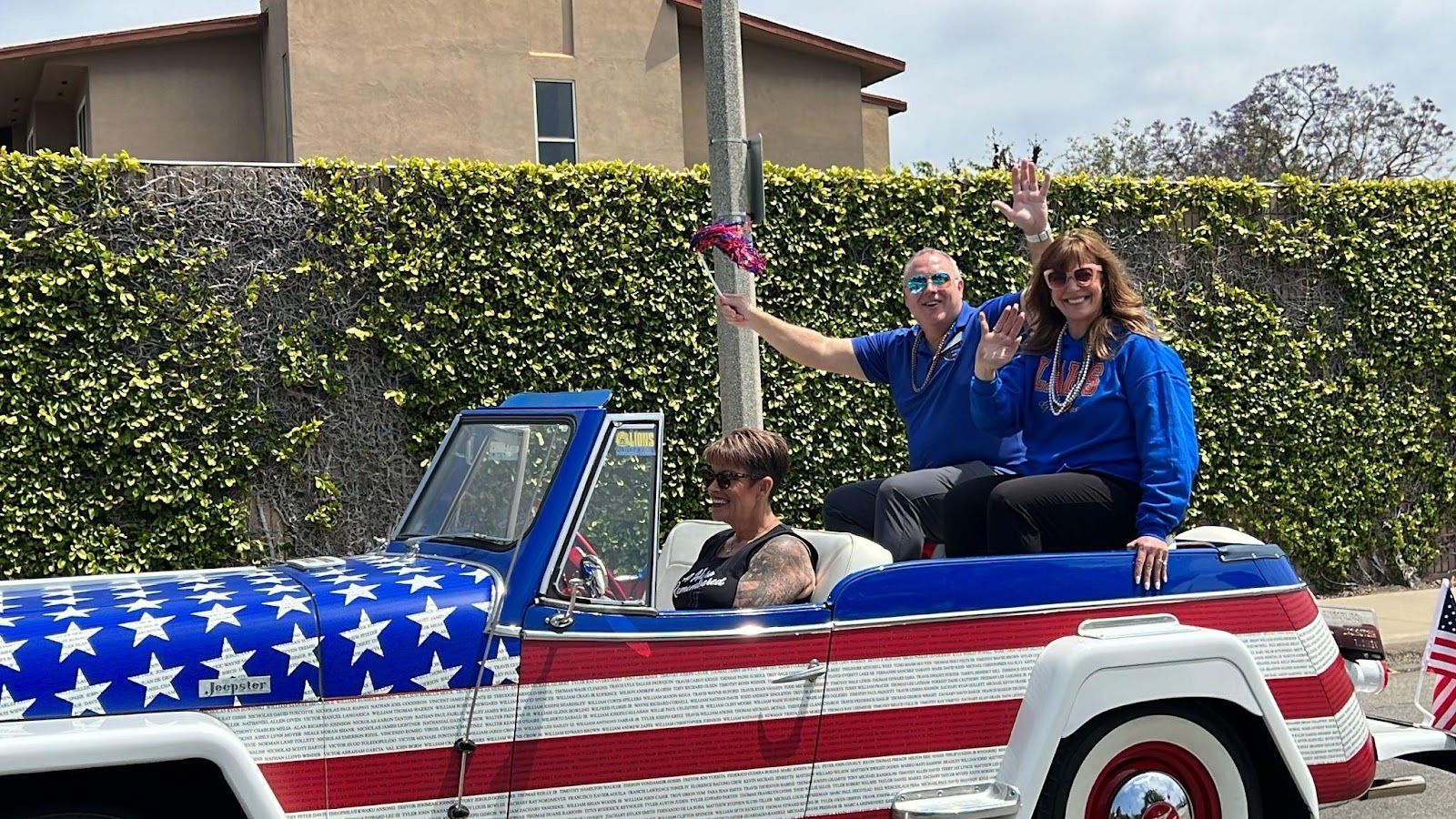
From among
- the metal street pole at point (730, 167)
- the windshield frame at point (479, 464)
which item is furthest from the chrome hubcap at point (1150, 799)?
the metal street pole at point (730, 167)

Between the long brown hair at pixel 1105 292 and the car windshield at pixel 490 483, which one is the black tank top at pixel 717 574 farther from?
the long brown hair at pixel 1105 292

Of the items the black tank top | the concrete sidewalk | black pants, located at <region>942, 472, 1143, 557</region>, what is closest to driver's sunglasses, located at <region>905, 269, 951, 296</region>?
black pants, located at <region>942, 472, 1143, 557</region>

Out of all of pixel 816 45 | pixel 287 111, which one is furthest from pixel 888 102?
pixel 287 111

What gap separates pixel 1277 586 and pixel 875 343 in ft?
6.22

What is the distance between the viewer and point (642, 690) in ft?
11.3

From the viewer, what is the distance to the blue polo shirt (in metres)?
4.91

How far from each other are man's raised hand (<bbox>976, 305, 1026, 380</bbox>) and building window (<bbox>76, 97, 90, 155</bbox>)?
1434 cm

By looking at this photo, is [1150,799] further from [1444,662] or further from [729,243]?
[729,243]

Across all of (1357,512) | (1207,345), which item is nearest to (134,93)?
(1207,345)

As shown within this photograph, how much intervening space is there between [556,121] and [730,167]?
1009cm

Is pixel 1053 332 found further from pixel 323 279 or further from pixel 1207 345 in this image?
pixel 1207 345

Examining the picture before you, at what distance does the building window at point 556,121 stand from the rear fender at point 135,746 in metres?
13.7

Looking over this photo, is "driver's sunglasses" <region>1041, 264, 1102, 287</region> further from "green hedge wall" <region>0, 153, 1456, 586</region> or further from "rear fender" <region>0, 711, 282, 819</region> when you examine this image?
"green hedge wall" <region>0, 153, 1456, 586</region>

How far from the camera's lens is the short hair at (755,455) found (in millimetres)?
4180
